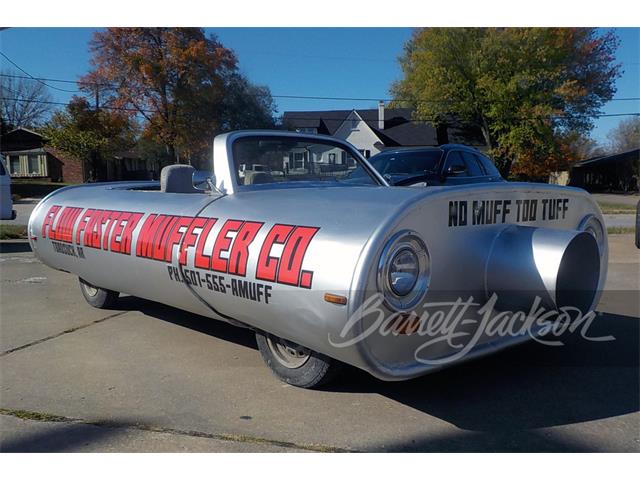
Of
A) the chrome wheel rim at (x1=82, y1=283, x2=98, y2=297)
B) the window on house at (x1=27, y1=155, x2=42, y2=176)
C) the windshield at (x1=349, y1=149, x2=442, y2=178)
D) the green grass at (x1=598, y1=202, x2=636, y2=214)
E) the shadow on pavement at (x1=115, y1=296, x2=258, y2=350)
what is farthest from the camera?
the window on house at (x1=27, y1=155, x2=42, y2=176)

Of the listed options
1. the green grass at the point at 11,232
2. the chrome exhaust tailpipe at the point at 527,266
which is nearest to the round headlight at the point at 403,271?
the chrome exhaust tailpipe at the point at 527,266

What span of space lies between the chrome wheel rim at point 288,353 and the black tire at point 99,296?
2.73m

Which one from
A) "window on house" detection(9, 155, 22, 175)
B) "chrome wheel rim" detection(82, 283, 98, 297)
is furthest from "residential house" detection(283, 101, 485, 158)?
"chrome wheel rim" detection(82, 283, 98, 297)

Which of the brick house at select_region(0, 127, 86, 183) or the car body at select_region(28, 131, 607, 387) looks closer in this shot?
the car body at select_region(28, 131, 607, 387)

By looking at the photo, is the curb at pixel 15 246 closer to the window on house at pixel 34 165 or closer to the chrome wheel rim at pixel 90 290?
the chrome wheel rim at pixel 90 290

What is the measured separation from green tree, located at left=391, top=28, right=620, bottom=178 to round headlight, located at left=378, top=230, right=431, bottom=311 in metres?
28.2

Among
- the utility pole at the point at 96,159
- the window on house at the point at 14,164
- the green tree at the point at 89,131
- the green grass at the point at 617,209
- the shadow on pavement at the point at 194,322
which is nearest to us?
the shadow on pavement at the point at 194,322

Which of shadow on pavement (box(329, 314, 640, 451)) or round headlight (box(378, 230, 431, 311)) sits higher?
round headlight (box(378, 230, 431, 311))

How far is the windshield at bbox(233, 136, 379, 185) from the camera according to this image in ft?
14.1

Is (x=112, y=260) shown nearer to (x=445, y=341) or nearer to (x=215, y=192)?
(x=215, y=192)

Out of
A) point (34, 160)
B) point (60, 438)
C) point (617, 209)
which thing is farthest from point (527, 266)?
point (34, 160)

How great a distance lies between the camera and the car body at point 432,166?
338 inches

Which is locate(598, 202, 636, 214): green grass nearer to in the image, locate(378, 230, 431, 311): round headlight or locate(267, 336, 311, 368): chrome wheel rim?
locate(267, 336, 311, 368): chrome wheel rim

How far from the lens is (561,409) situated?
3.37 metres
